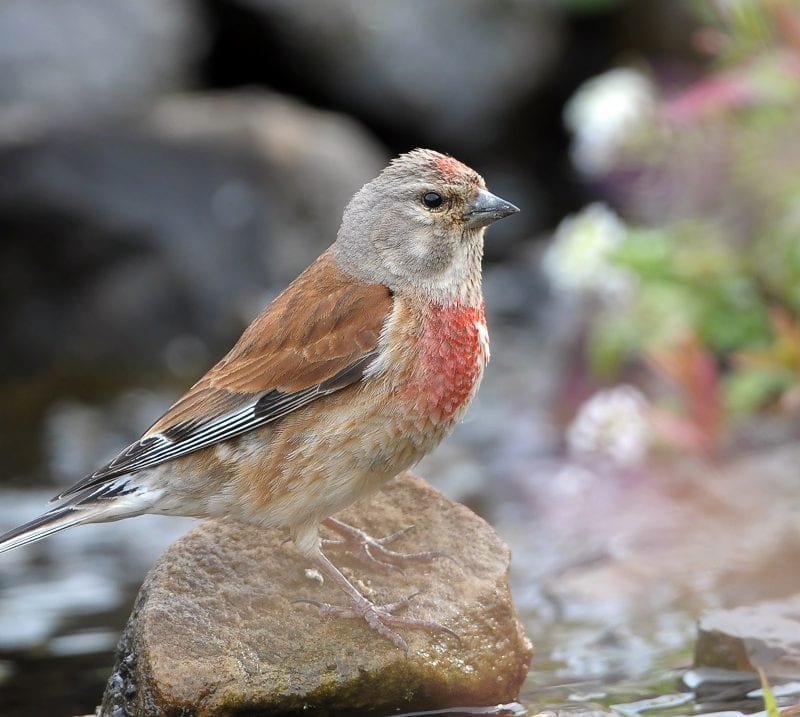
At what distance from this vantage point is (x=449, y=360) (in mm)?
4012

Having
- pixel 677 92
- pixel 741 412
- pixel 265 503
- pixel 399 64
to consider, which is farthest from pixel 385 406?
pixel 399 64

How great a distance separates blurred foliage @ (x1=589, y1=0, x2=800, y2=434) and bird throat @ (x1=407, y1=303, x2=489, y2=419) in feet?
6.90

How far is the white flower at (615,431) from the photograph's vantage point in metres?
5.95

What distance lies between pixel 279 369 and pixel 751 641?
158 cm

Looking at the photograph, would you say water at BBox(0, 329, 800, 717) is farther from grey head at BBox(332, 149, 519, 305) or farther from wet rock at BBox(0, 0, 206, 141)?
wet rock at BBox(0, 0, 206, 141)

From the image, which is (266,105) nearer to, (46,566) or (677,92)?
(677,92)

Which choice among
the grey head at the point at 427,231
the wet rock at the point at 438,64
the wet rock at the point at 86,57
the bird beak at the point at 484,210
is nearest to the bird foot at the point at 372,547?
the grey head at the point at 427,231

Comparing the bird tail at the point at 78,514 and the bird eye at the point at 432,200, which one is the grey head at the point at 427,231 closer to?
the bird eye at the point at 432,200

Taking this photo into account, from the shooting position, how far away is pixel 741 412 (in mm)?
6211

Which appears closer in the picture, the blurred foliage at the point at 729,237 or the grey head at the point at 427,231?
the grey head at the point at 427,231

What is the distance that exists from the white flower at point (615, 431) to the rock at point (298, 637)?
1.91 metres

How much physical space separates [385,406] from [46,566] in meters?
3.09

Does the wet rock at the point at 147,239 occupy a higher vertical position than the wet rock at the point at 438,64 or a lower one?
lower

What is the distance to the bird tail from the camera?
385 centimetres
